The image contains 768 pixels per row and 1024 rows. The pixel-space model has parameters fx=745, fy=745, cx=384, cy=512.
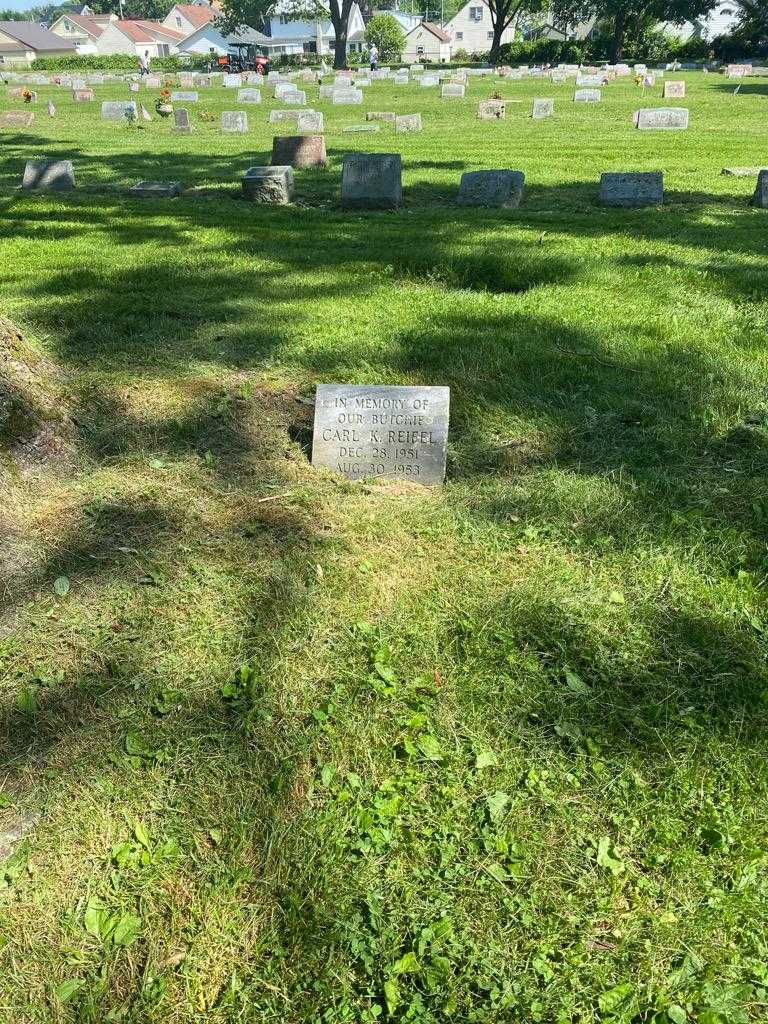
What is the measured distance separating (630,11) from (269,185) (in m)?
58.9

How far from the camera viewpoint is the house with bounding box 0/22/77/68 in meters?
92.1

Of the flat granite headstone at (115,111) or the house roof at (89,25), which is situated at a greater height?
the house roof at (89,25)

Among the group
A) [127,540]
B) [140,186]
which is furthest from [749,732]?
[140,186]

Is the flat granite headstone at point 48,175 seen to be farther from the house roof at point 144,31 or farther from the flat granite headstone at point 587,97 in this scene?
the house roof at point 144,31

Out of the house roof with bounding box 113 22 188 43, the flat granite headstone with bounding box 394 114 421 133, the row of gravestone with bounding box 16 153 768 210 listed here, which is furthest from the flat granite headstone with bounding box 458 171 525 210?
the house roof with bounding box 113 22 188 43

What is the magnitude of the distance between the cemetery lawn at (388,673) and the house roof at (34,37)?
4446 inches

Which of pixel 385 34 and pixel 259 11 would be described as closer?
pixel 385 34

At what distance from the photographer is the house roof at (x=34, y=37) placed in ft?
305

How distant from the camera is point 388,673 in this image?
256 centimetres

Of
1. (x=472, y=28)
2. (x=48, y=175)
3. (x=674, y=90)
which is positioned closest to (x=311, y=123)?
(x=48, y=175)

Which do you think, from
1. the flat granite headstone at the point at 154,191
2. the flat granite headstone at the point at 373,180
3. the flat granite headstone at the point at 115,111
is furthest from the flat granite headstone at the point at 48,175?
the flat granite headstone at the point at 115,111

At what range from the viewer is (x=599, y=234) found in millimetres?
8023

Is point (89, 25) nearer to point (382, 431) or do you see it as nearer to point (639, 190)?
point (639, 190)

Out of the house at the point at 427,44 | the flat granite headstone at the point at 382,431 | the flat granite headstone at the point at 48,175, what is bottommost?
the flat granite headstone at the point at 382,431
